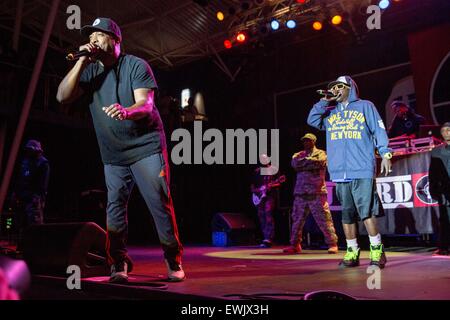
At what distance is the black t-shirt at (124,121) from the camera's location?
3.18 metres

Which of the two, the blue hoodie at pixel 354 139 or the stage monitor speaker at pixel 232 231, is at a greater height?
the blue hoodie at pixel 354 139

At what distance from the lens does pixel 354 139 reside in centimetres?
420

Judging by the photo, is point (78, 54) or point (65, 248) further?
point (65, 248)

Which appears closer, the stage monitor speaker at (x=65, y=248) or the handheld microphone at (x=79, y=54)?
the handheld microphone at (x=79, y=54)

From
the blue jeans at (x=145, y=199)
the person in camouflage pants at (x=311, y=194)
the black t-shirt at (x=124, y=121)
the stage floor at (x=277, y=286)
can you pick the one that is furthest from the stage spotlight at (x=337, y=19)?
the blue jeans at (x=145, y=199)

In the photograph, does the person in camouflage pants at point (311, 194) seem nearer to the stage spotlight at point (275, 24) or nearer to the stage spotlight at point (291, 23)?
the stage spotlight at point (291, 23)

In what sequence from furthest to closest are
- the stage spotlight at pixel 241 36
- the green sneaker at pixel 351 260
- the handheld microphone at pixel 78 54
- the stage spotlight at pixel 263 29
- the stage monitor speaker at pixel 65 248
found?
1. the stage spotlight at pixel 241 36
2. the stage spotlight at pixel 263 29
3. the green sneaker at pixel 351 260
4. the stage monitor speaker at pixel 65 248
5. the handheld microphone at pixel 78 54

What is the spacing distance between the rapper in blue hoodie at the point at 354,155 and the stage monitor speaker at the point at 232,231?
6150 millimetres

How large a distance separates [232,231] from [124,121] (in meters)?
7.49

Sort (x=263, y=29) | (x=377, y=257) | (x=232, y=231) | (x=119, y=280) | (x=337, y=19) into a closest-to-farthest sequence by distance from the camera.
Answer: (x=119, y=280) → (x=377, y=257) → (x=337, y=19) → (x=232, y=231) → (x=263, y=29)

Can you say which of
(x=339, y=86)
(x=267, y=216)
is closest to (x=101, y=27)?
(x=339, y=86)

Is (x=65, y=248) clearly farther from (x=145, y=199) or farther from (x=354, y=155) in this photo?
(x=354, y=155)

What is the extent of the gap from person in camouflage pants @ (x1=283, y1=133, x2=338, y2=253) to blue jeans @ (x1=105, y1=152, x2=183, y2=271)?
4.00 meters
